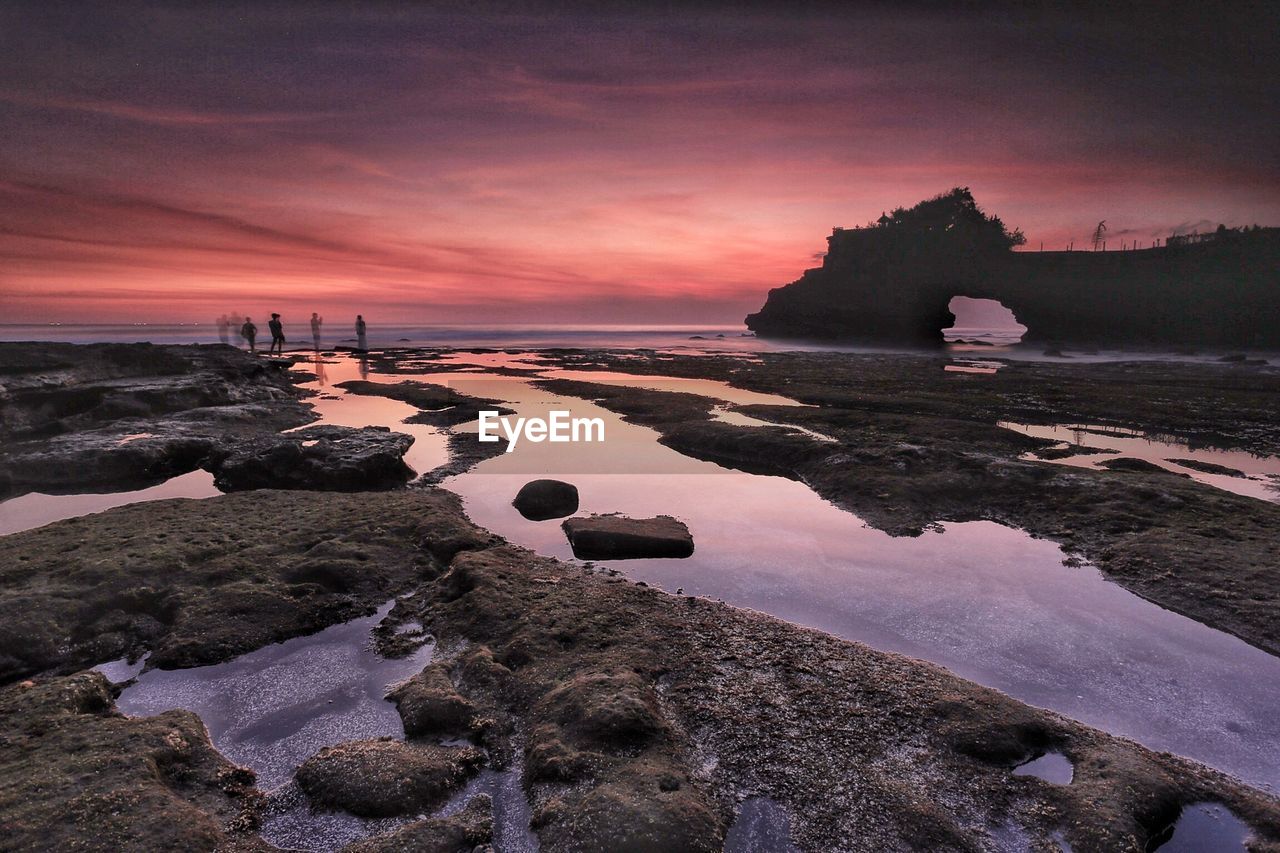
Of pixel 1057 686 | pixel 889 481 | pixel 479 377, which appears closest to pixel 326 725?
pixel 1057 686

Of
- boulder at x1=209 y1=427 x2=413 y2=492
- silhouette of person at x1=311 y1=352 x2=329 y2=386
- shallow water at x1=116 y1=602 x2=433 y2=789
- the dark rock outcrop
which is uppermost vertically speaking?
the dark rock outcrop

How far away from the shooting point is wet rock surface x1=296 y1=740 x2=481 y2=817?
Result: 4191 millimetres

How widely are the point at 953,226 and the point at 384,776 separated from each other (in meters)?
113

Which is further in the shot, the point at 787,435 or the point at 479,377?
the point at 479,377

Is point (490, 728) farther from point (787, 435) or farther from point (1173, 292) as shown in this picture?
→ point (1173, 292)

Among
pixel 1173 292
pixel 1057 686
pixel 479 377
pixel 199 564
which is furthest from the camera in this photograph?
pixel 1173 292

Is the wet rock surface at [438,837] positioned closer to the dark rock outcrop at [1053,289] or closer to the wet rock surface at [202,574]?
the wet rock surface at [202,574]

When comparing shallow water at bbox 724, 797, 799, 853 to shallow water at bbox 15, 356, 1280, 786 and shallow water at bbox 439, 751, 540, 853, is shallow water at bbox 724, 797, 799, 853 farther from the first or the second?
shallow water at bbox 15, 356, 1280, 786

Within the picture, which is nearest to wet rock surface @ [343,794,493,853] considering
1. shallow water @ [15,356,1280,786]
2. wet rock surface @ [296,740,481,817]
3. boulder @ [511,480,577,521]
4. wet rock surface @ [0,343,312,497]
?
wet rock surface @ [296,740,481,817]

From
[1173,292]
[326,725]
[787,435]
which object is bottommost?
[326,725]

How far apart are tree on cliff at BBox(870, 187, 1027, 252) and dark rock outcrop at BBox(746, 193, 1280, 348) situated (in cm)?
38

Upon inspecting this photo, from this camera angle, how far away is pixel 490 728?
16.6 ft

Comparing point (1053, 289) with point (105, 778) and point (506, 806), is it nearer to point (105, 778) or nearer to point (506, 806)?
point (506, 806)

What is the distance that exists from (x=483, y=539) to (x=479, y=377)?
32.2 metres
